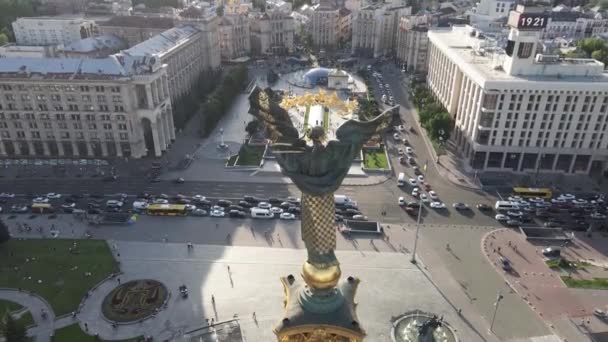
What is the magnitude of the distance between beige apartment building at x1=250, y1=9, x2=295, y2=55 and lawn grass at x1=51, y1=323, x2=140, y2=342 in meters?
156

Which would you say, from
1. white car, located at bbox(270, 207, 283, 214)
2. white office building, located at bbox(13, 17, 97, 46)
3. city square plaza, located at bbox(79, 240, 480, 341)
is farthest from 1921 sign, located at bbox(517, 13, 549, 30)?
white office building, located at bbox(13, 17, 97, 46)

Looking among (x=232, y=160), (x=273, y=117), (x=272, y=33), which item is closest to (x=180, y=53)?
(x=232, y=160)

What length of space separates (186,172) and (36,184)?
2885cm

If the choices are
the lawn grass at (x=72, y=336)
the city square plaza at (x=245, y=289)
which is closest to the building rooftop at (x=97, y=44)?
the city square plaza at (x=245, y=289)

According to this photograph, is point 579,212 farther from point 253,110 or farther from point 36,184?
point 36,184

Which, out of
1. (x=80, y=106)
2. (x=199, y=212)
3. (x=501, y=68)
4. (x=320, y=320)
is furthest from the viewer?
(x=501, y=68)

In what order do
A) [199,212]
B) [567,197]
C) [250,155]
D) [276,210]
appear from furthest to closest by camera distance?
[250,155] → [567,197] → [276,210] → [199,212]

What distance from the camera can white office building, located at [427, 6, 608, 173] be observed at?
90688 mm

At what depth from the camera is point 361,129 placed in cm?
2058

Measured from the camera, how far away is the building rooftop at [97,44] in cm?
12820

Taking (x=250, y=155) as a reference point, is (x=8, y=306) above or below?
below

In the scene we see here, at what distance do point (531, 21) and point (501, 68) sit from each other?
35.9 feet

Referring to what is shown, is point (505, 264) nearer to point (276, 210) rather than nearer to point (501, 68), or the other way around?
point (276, 210)

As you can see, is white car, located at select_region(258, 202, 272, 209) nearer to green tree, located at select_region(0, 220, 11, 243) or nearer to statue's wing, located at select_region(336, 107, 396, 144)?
green tree, located at select_region(0, 220, 11, 243)
